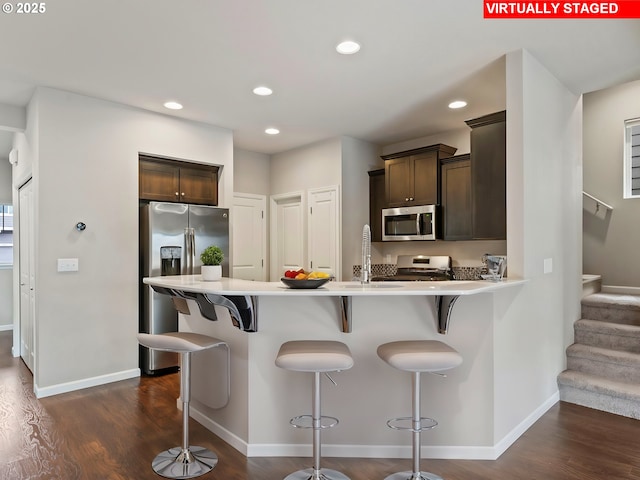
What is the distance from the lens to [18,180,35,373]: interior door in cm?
408

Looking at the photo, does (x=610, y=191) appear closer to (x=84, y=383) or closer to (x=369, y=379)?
(x=369, y=379)

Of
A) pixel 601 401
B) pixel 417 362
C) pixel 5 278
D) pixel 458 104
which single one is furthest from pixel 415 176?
pixel 5 278

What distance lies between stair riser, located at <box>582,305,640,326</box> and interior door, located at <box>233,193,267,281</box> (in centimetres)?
409

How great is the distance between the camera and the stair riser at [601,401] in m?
3.08

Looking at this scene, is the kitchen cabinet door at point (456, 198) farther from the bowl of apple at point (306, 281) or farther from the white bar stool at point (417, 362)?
the bowl of apple at point (306, 281)

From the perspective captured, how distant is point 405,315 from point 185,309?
1626 millimetres

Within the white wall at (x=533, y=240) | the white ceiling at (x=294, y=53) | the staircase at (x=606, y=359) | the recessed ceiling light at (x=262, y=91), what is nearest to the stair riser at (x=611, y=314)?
the staircase at (x=606, y=359)

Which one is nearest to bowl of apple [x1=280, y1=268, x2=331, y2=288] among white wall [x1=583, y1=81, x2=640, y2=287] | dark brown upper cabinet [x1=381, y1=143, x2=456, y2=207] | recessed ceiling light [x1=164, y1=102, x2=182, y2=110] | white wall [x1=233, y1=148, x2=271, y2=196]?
recessed ceiling light [x1=164, y1=102, x2=182, y2=110]

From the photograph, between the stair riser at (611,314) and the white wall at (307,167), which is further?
the white wall at (307,167)

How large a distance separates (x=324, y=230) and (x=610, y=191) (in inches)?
139

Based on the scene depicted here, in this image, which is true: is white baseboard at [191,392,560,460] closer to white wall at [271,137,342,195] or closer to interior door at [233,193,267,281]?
interior door at [233,193,267,281]

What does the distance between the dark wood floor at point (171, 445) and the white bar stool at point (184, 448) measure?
0.22 feet

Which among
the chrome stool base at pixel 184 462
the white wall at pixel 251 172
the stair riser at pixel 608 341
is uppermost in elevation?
the white wall at pixel 251 172

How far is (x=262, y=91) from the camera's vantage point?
377 centimetres
